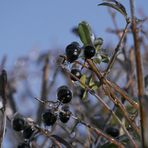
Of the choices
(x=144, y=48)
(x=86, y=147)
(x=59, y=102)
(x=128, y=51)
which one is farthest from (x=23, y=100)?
(x=59, y=102)

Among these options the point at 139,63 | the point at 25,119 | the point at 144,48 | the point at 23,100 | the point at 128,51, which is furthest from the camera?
the point at 23,100

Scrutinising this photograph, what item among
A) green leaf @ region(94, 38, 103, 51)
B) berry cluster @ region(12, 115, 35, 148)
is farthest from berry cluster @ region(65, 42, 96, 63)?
berry cluster @ region(12, 115, 35, 148)

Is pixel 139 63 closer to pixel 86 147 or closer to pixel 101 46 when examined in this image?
pixel 101 46

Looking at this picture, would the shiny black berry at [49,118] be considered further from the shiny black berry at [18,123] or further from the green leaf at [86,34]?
the green leaf at [86,34]

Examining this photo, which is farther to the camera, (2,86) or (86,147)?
(86,147)

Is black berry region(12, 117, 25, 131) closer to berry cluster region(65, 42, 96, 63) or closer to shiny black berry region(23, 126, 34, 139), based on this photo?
shiny black berry region(23, 126, 34, 139)

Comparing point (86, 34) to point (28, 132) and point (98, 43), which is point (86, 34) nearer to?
point (98, 43)

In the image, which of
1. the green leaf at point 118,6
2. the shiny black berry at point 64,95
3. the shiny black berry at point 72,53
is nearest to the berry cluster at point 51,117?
the shiny black berry at point 64,95

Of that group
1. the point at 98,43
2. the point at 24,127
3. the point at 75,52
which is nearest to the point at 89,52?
the point at 75,52
